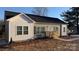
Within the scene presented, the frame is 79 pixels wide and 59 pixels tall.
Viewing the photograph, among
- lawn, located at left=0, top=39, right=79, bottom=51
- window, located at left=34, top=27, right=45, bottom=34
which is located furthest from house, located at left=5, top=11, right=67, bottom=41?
lawn, located at left=0, top=39, right=79, bottom=51

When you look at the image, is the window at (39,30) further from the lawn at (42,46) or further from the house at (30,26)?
the lawn at (42,46)

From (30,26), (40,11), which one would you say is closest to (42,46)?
(30,26)

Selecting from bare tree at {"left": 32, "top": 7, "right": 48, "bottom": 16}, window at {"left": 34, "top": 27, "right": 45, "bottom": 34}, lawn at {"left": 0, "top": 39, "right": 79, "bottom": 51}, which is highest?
bare tree at {"left": 32, "top": 7, "right": 48, "bottom": 16}

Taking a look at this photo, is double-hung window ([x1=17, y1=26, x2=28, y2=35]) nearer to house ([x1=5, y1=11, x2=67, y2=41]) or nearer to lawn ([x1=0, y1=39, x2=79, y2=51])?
house ([x1=5, y1=11, x2=67, y2=41])

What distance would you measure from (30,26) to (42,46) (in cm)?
46

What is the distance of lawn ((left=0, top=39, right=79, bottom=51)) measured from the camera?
512 cm

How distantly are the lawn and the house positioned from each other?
0.11m

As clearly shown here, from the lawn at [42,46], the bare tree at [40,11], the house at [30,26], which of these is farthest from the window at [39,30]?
the bare tree at [40,11]

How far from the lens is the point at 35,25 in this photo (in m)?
5.16

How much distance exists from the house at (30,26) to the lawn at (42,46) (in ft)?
0.35

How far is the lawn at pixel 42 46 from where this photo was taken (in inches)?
202

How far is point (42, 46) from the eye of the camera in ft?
16.9

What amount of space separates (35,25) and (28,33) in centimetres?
21
